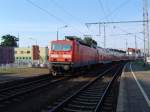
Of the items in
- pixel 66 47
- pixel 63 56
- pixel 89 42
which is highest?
pixel 89 42

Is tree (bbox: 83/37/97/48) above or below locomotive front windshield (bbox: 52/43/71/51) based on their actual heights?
above

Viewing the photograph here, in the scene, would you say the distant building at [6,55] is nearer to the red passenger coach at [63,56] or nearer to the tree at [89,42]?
the tree at [89,42]

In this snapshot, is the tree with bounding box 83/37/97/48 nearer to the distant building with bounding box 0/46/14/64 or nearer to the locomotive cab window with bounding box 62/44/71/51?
the distant building with bounding box 0/46/14/64

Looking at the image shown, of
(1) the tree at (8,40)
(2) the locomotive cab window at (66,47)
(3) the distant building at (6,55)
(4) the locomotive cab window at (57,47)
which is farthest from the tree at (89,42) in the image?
(1) the tree at (8,40)

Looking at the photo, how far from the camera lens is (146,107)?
44.9 feet

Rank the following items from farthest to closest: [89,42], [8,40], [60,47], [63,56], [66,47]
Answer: [8,40] → [89,42] → [60,47] → [66,47] → [63,56]

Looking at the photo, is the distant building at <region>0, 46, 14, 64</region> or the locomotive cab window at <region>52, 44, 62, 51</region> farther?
the distant building at <region>0, 46, 14, 64</region>

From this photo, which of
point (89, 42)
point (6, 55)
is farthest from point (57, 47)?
point (89, 42)

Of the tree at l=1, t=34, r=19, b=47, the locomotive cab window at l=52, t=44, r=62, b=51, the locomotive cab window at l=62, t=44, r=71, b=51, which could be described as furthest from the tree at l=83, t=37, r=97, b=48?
the tree at l=1, t=34, r=19, b=47

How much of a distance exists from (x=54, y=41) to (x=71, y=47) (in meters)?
1.71

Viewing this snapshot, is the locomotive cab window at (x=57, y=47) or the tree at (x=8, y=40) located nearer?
the locomotive cab window at (x=57, y=47)

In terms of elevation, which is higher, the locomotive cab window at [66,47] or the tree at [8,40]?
the tree at [8,40]

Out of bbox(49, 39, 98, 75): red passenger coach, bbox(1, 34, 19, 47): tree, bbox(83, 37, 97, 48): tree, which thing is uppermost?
bbox(1, 34, 19, 47): tree

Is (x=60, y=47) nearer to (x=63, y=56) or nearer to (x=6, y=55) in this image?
(x=63, y=56)
